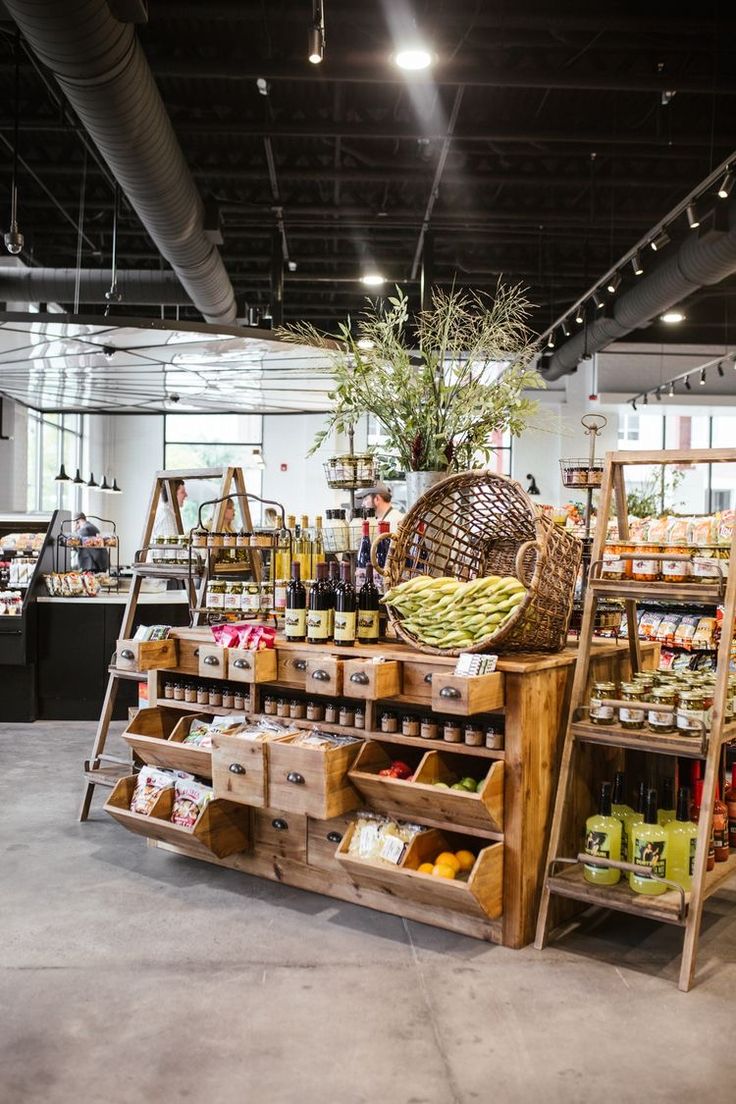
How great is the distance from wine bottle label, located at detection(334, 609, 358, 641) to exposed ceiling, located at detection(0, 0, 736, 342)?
4.01m

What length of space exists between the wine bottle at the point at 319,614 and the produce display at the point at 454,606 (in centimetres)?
26

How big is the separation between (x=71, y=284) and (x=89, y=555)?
2.92m

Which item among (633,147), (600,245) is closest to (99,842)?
(633,147)

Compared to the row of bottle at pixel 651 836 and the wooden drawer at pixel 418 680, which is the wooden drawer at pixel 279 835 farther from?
the row of bottle at pixel 651 836

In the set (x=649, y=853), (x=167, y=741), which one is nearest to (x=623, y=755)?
(x=649, y=853)

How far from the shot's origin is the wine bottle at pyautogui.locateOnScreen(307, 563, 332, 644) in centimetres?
347

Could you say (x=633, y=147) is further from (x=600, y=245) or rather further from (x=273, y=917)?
(x=273, y=917)

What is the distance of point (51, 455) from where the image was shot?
1458 centimetres

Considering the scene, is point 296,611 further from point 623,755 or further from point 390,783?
point 623,755

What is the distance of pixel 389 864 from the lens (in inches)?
119

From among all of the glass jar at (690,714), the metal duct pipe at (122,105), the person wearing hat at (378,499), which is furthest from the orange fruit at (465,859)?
the metal duct pipe at (122,105)

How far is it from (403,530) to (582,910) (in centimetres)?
156

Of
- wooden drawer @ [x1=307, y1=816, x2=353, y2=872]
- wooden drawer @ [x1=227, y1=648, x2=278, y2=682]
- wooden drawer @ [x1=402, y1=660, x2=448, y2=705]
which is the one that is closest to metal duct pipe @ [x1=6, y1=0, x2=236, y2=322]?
wooden drawer @ [x1=227, y1=648, x2=278, y2=682]

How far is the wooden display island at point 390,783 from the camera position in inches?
116
